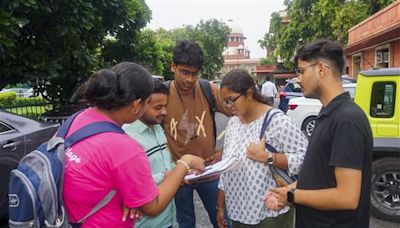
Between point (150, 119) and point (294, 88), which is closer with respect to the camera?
point (150, 119)

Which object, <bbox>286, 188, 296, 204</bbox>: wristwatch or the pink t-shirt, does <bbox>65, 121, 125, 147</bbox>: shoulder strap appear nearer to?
the pink t-shirt

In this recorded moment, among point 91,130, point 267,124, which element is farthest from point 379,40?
point 91,130

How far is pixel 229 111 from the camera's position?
286 centimetres

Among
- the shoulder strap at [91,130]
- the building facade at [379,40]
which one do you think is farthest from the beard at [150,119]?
the building facade at [379,40]

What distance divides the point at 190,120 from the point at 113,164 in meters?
1.43

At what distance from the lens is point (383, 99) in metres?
4.90

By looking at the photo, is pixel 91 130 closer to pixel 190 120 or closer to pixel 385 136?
pixel 190 120

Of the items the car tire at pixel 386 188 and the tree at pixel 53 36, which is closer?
the car tire at pixel 386 188

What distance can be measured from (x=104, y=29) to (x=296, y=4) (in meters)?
25.0

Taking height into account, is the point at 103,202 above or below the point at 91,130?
below

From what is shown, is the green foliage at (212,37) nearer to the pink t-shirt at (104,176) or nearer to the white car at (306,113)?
the white car at (306,113)

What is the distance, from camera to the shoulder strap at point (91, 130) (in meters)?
1.61

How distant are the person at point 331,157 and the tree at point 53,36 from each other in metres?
6.25

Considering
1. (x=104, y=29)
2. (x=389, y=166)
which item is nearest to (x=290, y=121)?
(x=389, y=166)
